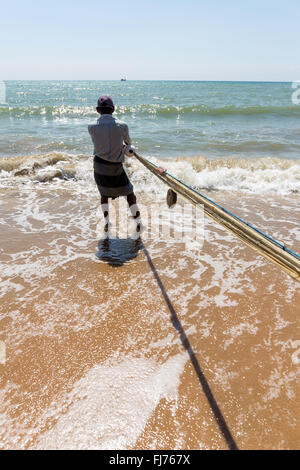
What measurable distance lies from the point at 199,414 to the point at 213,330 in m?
0.79

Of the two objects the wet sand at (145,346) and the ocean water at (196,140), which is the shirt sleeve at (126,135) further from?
the ocean water at (196,140)

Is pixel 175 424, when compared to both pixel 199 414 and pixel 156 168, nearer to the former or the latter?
pixel 199 414

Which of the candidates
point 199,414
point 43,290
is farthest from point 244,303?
point 43,290

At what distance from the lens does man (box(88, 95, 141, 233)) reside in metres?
3.47

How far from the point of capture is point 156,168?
111 inches

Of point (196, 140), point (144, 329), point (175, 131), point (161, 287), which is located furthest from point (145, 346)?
point (175, 131)

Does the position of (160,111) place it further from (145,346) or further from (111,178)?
(145,346)

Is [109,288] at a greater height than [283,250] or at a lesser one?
lesser

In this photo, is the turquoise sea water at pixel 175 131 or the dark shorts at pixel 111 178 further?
the turquoise sea water at pixel 175 131

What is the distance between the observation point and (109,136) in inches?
139

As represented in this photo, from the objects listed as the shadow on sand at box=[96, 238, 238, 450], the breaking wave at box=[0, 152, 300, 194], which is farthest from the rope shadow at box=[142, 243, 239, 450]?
the breaking wave at box=[0, 152, 300, 194]

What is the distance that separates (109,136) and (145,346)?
2.49 metres

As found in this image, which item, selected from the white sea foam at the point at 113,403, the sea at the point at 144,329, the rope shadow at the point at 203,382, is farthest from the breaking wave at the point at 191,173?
the white sea foam at the point at 113,403

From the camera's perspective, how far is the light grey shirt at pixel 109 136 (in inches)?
136
